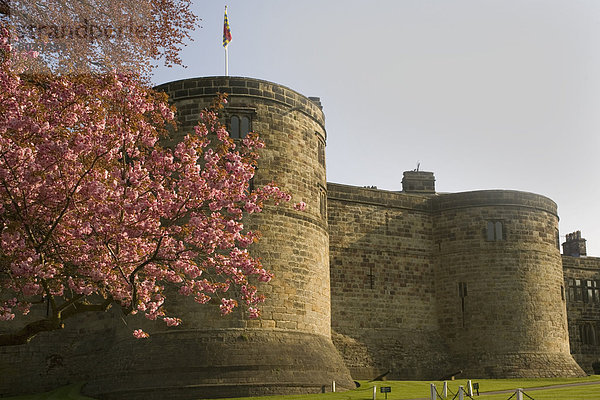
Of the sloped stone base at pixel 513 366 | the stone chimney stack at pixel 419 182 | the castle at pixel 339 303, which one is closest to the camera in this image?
the castle at pixel 339 303

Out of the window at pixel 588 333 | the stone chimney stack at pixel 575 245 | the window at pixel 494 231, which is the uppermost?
the stone chimney stack at pixel 575 245

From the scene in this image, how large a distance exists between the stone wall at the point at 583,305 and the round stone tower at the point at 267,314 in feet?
75.9

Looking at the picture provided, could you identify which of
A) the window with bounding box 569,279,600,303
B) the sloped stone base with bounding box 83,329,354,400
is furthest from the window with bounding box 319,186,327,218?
the window with bounding box 569,279,600,303

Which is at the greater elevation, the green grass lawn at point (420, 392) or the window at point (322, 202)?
the window at point (322, 202)

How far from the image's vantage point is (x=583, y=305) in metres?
49.6

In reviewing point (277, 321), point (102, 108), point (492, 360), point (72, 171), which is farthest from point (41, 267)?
point (492, 360)

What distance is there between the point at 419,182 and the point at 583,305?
529 inches

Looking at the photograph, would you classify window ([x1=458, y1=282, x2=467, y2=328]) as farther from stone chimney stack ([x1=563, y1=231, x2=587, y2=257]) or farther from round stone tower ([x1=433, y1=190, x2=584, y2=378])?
stone chimney stack ([x1=563, y1=231, x2=587, y2=257])

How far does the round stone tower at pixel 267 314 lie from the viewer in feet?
86.4

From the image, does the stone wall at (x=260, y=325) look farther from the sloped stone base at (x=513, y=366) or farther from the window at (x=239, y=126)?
the sloped stone base at (x=513, y=366)

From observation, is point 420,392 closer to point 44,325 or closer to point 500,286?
point 500,286

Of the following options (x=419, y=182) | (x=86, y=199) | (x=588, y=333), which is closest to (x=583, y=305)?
(x=588, y=333)

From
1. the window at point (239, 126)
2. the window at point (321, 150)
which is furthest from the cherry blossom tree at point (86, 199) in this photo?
the window at point (321, 150)

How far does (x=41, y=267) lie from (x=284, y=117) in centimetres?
1515
